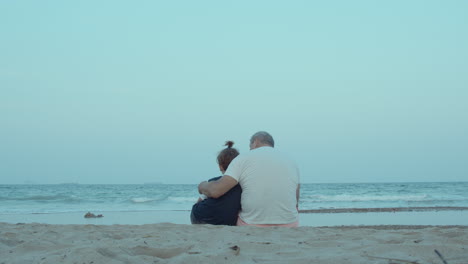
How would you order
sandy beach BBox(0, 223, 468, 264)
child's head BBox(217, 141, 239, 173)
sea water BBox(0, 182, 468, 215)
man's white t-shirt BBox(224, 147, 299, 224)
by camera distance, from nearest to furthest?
sandy beach BBox(0, 223, 468, 264) → man's white t-shirt BBox(224, 147, 299, 224) → child's head BBox(217, 141, 239, 173) → sea water BBox(0, 182, 468, 215)

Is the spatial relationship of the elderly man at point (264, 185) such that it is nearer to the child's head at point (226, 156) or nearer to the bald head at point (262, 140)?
the bald head at point (262, 140)

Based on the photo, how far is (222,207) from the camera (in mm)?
4414

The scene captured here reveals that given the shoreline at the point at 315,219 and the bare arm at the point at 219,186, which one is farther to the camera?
the shoreline at the point at 315,219

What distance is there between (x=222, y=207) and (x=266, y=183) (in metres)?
0.56

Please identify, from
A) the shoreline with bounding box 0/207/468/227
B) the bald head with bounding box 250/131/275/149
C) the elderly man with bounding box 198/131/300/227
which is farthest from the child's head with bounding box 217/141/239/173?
the shoreline with bounding box 0/207/468/227

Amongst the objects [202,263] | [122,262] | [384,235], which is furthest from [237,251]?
[384,235]

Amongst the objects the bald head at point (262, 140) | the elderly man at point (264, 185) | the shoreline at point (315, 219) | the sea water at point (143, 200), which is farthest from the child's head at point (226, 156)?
the sea water at point (143, 200)

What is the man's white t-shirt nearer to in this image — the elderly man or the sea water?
the elderly man

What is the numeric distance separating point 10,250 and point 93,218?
25.7 feet

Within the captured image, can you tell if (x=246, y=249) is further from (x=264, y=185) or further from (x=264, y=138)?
(x=264, y=138)

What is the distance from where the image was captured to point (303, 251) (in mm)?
2693

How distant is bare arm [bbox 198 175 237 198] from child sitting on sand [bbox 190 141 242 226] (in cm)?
9

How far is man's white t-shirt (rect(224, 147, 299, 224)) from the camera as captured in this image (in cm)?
414

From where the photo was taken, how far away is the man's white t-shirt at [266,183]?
4.14m
